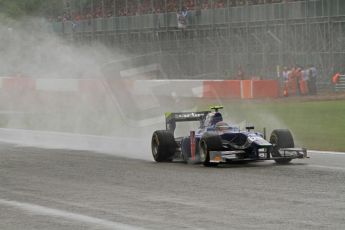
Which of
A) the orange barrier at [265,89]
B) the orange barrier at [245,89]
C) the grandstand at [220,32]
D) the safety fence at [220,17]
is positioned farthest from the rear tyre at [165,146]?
the safety fence at [220,17]

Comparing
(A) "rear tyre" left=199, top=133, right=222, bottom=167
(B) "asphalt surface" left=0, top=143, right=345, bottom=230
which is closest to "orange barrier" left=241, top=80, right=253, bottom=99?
(B) "asphalt surface" left=0, top=143, right=345, bottom=230

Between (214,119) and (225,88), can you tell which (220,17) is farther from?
(214,119)

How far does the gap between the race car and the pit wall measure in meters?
19.6

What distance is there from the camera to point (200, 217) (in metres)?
9.70

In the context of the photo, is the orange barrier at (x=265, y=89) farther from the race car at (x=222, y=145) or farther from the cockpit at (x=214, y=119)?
the cockpit at (x=214, y=119)

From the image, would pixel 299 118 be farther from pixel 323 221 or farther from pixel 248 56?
pixel 323 221

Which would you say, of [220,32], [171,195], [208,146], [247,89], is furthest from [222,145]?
[220,32]

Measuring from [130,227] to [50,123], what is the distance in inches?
983

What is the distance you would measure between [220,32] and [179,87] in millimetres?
9995

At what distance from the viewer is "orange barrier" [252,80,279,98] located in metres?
40.9

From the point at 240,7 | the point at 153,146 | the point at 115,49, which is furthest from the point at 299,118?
the point at 115,49

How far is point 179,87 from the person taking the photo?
4059 cm

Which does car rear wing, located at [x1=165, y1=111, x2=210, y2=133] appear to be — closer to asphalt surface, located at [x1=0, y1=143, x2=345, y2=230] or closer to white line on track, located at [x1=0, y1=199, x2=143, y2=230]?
asphalt surface, located at [x1=0, y1=143, x2=345, y2=230]

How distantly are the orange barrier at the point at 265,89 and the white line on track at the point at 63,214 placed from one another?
97.6 ft
